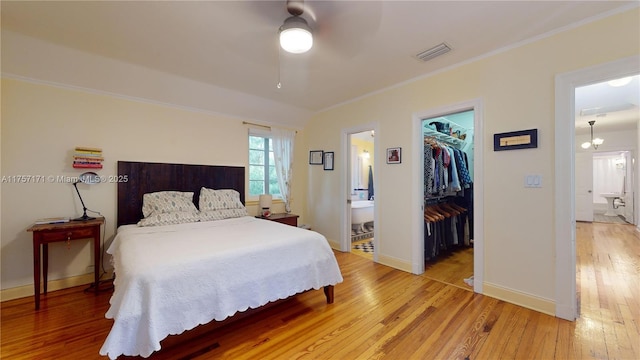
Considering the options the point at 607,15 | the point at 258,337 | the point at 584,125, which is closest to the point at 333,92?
the point at 607,15

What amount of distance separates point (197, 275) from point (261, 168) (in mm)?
2904

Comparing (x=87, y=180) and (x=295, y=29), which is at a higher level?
(x=295, y=29)

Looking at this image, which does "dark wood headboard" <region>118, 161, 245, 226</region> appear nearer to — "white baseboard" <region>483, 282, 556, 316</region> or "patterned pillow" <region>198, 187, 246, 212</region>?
"patterned pillow" <region>198, 187, 246, 212</region>

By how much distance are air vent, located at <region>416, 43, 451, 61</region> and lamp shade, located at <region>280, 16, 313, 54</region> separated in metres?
1.36

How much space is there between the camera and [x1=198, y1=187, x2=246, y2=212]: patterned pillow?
3.31 metres

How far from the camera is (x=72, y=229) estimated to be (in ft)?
7.89

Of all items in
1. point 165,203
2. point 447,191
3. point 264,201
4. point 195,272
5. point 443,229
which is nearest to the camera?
point 195,272

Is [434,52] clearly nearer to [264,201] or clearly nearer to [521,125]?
[521,125]

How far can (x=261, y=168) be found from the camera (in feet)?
14.4

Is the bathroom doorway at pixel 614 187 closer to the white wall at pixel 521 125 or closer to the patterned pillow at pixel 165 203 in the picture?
the white wall at pixel 521 125

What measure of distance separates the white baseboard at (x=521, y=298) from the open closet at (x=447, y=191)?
28cm

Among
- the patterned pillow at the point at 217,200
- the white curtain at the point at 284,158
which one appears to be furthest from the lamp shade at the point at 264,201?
the patterned pillow at the point at 217,200

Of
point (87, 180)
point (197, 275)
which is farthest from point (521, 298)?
point (87, 180)

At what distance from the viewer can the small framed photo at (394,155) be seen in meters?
3.28
